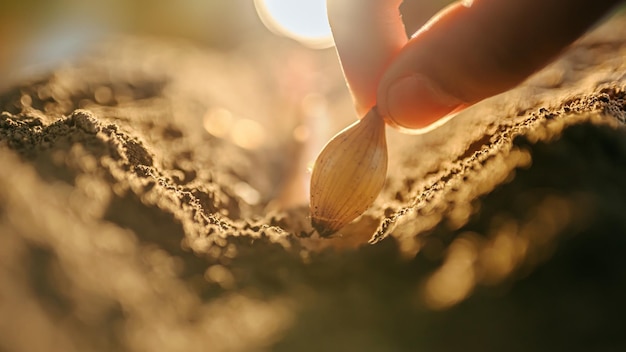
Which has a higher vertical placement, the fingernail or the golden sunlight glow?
the golden sunlight glow

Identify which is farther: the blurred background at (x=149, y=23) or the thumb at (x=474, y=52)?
the blurred background at (x=149, y=23)

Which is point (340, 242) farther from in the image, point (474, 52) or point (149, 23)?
point (149, 23)

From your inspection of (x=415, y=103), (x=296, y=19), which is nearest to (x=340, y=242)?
(x=415, y=103)

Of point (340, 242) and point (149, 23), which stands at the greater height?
point (149, 23)

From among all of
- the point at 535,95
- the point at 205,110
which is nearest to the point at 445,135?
the point at 535,95

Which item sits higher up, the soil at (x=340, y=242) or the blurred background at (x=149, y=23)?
the blurred background at (x=149, y=23)

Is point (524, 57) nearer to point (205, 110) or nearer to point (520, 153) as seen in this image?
point (520, 153)
